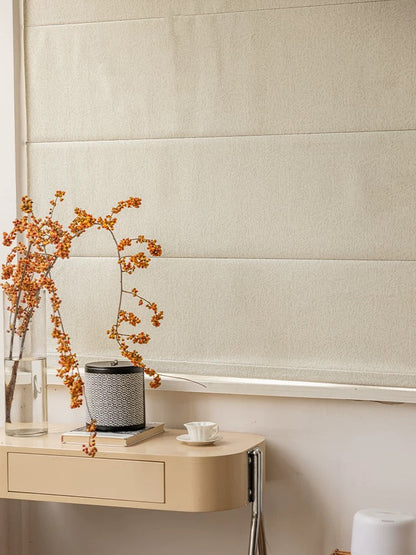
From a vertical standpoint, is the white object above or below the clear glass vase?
below

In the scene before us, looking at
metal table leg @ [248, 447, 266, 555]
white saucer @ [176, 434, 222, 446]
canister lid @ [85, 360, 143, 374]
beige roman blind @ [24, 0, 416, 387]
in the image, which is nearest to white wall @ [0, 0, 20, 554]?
beige roman blind @ [24, 0, 416, 387]

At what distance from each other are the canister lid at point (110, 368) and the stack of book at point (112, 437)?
0.52ft

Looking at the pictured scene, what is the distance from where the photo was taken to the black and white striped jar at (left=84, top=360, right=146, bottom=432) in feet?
7.72

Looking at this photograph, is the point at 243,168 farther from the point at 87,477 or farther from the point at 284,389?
the point at 87,477

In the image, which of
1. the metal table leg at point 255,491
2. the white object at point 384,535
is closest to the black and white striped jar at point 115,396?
the metal table leg at point 255,491

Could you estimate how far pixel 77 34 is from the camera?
2602mm

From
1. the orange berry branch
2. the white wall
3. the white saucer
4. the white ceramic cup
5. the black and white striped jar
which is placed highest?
the white wall

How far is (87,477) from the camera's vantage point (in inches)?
88.9

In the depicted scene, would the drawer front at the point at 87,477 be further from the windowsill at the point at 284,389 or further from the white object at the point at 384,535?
the white object at the point at 384,535

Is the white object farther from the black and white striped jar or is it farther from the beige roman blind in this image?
the black and white striped jar

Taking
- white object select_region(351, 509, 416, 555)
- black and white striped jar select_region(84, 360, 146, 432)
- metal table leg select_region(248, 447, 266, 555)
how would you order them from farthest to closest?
black and white striped jar select_region(84, 360, 146, 432)
metal table leg select_region(248, 447, 266, 555)
white object select_region(351, 509, 416, 555)

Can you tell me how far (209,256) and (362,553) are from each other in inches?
34.7

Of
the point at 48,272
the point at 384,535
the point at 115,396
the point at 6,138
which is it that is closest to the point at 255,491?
the point at 384,535

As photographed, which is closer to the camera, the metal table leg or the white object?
the white object
